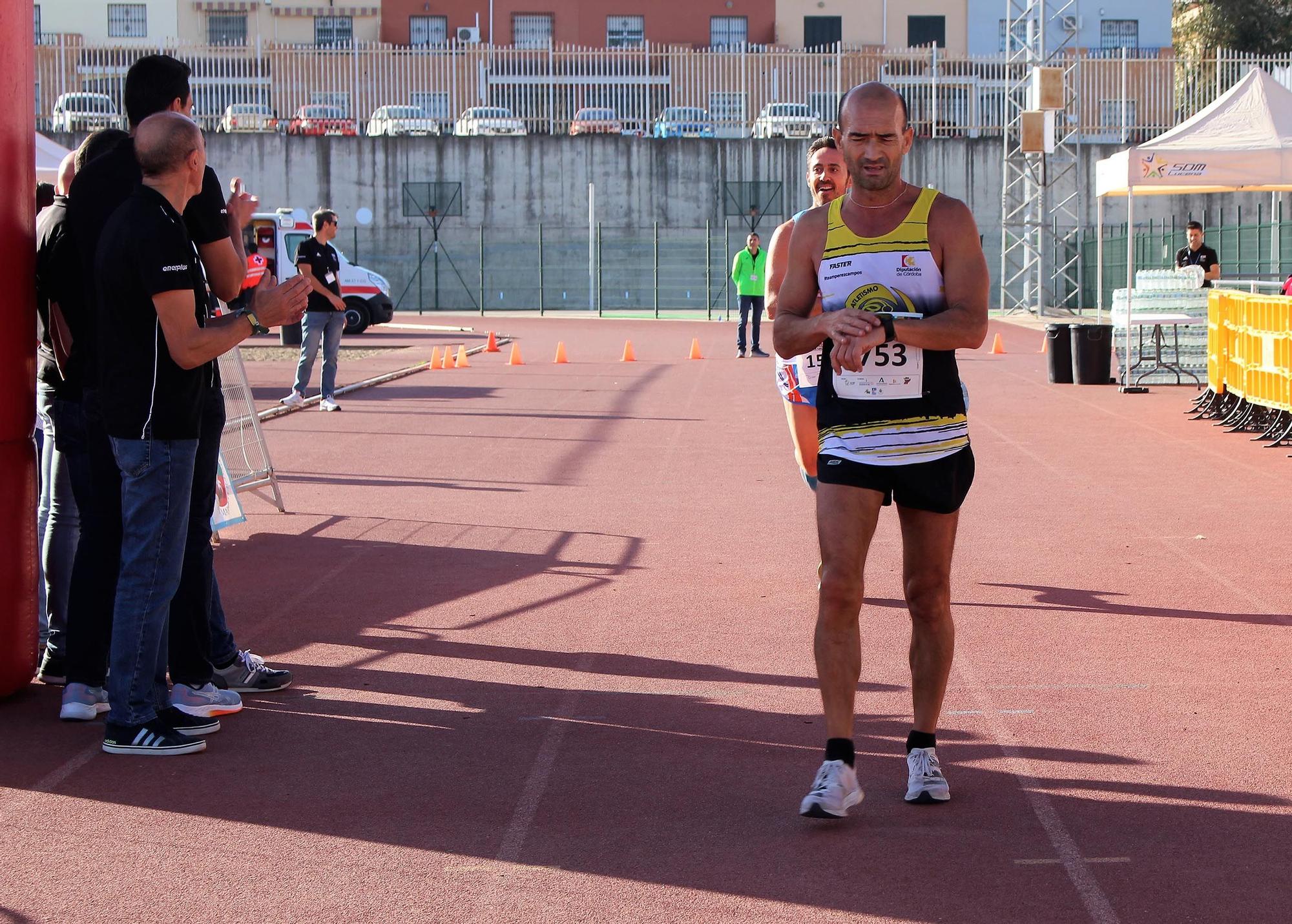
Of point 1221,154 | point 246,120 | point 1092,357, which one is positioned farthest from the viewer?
point 246,120

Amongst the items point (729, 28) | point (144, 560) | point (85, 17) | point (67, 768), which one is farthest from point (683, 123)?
point (67, 768)

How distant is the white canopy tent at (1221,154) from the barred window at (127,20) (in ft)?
169

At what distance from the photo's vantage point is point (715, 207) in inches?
1833

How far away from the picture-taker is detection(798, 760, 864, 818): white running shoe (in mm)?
4414

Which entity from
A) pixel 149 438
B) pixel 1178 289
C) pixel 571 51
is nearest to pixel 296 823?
pixel 149 438

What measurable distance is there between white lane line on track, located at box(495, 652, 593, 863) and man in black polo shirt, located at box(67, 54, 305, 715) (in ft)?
3.95

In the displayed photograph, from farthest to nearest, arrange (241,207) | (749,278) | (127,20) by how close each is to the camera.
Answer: (127,20), (749,278), (241,207)

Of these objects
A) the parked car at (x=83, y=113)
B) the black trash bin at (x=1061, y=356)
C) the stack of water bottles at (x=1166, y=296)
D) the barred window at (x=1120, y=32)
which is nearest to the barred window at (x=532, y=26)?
the parked car at (x=83, y=113)

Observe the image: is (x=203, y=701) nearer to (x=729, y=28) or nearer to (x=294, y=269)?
(x=294, y=269)

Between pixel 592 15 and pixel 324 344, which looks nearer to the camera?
pixel 324 344

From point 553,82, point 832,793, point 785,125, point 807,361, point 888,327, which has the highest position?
point 553,82

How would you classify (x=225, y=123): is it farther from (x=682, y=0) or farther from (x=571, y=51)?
(x=682, y=0)

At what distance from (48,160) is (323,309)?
3703 mm

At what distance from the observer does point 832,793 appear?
443 cm
